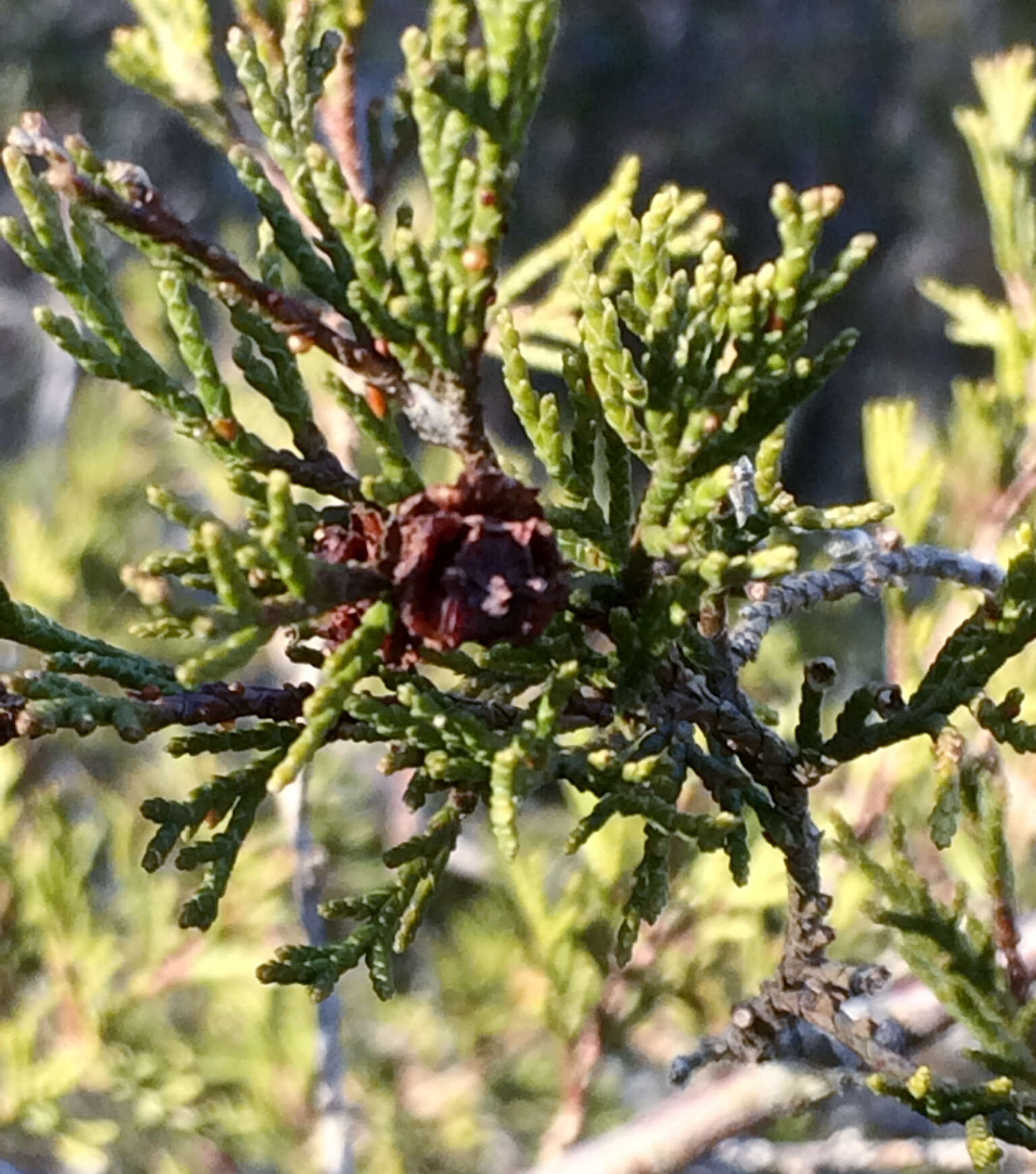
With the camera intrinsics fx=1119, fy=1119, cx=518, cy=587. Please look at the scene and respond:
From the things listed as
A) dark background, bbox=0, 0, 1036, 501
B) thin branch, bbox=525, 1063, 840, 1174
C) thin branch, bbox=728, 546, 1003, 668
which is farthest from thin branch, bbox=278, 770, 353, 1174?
dark background, bbox=0, 0, 1036, 501

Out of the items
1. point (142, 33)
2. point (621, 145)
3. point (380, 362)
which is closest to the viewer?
point (380, 362)

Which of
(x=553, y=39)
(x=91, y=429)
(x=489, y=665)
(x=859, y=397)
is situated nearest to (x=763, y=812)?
(x=489, y=665)

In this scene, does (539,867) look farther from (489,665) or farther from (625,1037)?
(489,665)

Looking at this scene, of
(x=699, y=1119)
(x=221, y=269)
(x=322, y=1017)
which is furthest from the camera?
(x=322, y=1017)

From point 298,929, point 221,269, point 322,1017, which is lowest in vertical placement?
point 322,1017

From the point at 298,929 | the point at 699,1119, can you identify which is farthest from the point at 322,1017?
the point at 298,929

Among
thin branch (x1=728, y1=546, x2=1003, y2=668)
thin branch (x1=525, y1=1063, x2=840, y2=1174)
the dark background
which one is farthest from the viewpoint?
the dark background

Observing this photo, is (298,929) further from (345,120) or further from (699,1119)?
(345,120)

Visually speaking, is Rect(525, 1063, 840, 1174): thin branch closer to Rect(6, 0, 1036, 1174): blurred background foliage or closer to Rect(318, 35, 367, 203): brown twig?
Rect(6, 0, 1036, 1174): blurred background foliage
